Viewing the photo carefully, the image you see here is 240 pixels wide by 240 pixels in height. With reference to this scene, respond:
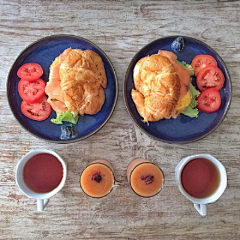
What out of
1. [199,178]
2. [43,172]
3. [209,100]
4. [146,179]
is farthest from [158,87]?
[43,172]

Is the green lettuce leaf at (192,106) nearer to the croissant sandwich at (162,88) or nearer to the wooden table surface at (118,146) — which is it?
the croissant sandwich at (162,88)

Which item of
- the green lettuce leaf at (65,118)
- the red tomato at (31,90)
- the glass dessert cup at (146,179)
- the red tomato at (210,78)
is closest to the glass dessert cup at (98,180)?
the glass dessert cup at (146,179)

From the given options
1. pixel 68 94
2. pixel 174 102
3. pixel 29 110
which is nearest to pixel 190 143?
pixel 174 102

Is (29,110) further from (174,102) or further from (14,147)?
(174,102)

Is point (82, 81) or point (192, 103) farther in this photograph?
point (192, 103)

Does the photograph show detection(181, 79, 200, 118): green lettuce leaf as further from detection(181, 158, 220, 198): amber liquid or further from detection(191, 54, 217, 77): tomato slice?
detection(181, 158, 220, 198): amber liquid

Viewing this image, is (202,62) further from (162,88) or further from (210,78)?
(162,88)

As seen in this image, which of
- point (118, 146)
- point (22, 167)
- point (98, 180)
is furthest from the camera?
point (118, 146)
